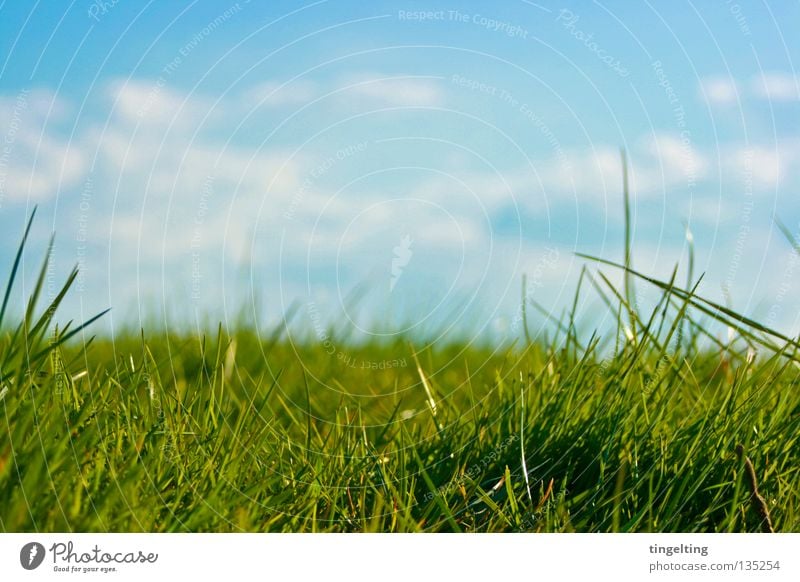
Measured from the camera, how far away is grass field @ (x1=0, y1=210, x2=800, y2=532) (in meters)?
1.11

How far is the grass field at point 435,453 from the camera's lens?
1108mm

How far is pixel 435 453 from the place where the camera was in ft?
4.71
